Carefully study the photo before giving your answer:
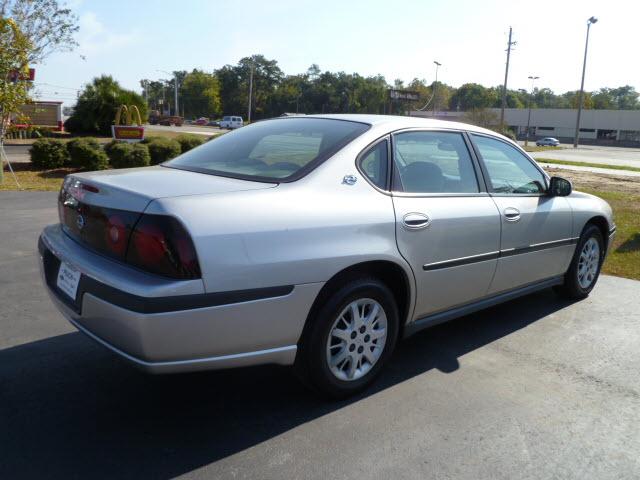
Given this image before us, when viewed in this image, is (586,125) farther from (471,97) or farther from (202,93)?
(202,93)

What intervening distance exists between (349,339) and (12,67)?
1137cm

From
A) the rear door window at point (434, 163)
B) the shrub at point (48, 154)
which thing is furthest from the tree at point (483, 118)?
the rear door window at point (434, 163)

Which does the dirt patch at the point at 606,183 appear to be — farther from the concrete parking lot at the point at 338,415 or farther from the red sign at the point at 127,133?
the concrete parking lot at the point at 338,415

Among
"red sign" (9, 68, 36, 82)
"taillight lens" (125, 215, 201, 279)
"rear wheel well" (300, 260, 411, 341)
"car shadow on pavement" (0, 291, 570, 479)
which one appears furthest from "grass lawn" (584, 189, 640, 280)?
"red sign" (9, 68, 36, 82)

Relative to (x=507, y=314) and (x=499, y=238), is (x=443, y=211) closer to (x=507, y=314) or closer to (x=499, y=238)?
(x=499, y=238)

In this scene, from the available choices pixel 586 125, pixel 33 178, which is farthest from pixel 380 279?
pixel 586 125

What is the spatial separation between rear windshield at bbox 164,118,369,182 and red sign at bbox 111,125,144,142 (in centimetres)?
1426

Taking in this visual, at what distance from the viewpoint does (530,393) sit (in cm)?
346

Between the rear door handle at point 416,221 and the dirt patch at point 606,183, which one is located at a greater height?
the rear door handle at point 416,221

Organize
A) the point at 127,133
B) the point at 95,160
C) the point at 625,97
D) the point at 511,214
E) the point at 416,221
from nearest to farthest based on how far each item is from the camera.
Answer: the point at 416,221
the point at 511,214
the point at 95,160
the point at 127,133
the point at 625,97

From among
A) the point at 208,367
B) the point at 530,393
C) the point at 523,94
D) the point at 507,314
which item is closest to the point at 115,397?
the point at 208,367

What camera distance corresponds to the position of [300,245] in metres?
2.80

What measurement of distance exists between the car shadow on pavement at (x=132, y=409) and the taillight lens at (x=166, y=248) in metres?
0.88

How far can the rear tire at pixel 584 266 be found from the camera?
5078 millimetres
